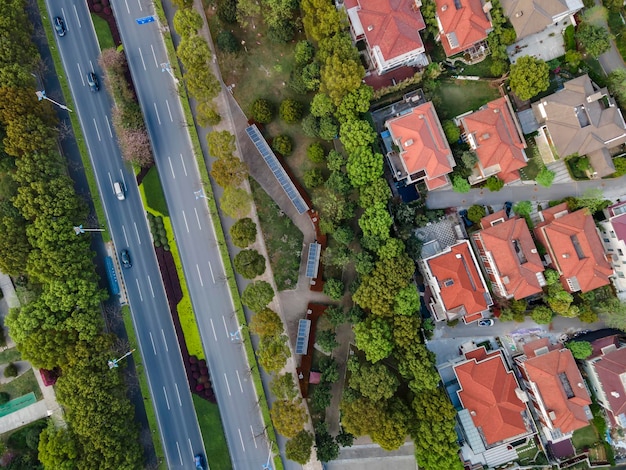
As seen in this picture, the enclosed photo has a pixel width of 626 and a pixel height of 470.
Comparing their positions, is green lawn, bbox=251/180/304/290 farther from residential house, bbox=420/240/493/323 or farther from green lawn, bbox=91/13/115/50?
green lawn, bbox=91/13/115/50

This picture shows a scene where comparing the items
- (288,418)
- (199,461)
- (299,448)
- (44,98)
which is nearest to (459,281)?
(288,418)

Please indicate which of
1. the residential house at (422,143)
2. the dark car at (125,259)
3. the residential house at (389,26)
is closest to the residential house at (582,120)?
the residential house at (422,143)

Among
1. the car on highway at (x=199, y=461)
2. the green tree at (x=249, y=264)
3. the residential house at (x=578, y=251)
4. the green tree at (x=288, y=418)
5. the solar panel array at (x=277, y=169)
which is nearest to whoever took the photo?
the green tree at (x=288, y=418)

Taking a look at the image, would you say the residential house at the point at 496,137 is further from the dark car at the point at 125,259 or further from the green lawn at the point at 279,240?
the dark car at the point at 125,259

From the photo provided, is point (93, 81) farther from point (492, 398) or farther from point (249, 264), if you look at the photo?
point (492, 398)

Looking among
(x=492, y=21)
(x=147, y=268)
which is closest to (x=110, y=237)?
(x=147, y=268)

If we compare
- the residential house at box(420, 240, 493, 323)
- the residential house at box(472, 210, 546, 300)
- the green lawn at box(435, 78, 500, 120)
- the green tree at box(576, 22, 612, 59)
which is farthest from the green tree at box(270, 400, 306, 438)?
the green tree at box(576, 22, 612, 59)
